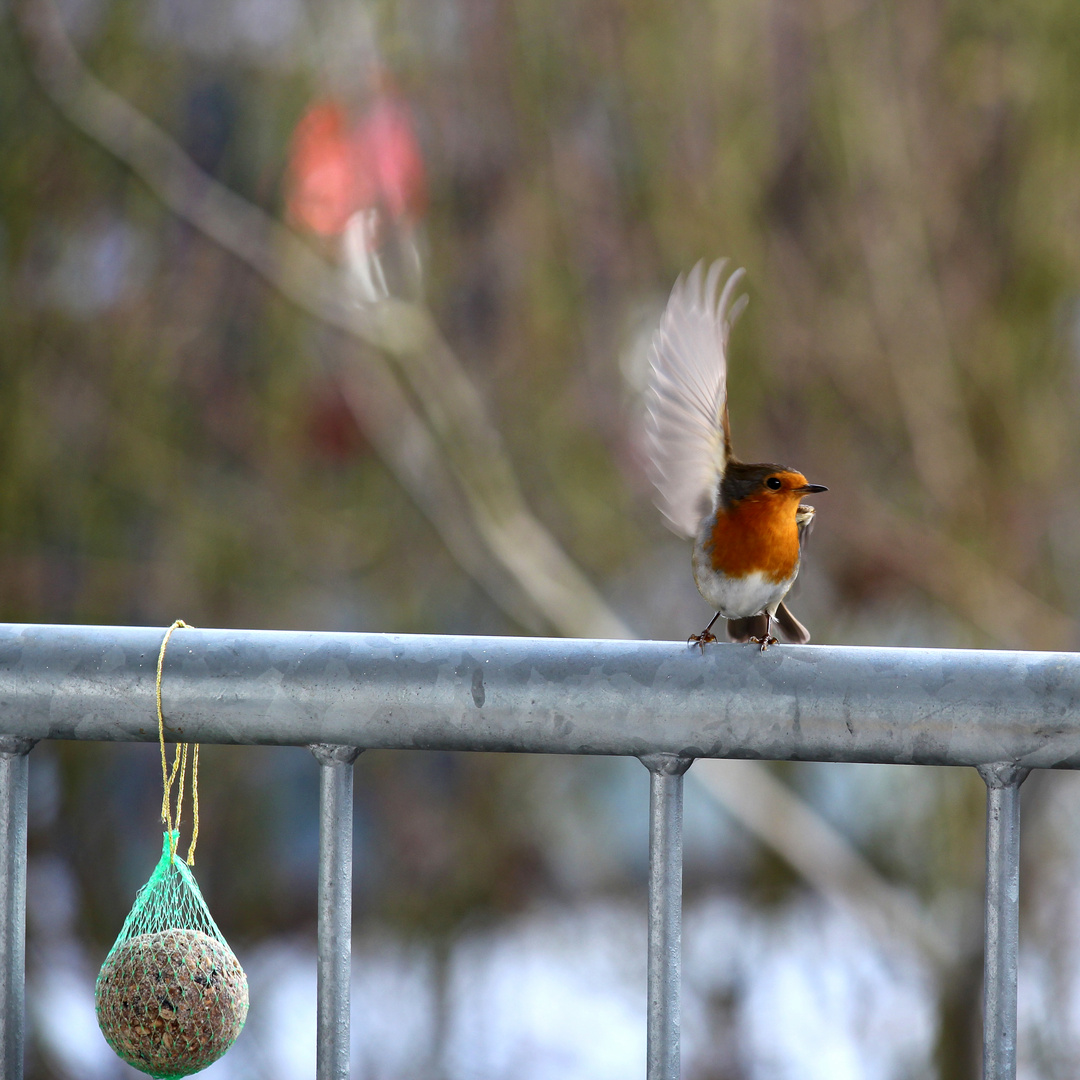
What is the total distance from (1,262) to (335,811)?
2276mm

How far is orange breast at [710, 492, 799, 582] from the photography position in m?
1.14

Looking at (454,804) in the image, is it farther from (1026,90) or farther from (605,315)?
(1026,90)

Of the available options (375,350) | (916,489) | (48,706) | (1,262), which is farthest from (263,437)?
(48,706)

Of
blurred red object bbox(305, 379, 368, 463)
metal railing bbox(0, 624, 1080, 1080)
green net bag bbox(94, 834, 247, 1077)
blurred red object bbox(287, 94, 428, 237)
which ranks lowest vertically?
green net bag bbox(94, 834, 247, 1077)

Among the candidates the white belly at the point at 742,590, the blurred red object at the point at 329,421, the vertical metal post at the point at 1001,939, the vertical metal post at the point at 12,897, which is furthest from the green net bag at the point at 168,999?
the blurred red object at the point at 329,421

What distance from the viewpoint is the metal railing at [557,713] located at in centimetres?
60

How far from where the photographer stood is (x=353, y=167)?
248 centimetres

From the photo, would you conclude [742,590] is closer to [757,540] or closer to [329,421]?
[757,540]

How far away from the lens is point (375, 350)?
2.53m

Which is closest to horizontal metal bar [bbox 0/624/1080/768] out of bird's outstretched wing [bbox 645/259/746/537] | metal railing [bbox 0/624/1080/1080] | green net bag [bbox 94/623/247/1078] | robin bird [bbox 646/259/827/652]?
metal railing [bbox 0/624/1080/1080]

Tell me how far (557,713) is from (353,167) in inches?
81.8

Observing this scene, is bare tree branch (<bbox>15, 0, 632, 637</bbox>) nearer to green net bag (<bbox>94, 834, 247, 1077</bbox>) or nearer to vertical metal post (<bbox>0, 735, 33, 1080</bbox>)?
green net bag (<bbox>94, 834, 247, 1077</bbox>)

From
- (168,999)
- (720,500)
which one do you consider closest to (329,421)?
(720,500)

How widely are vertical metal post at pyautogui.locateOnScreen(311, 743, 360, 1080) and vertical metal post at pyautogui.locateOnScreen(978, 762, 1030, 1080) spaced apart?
32 centimetres
